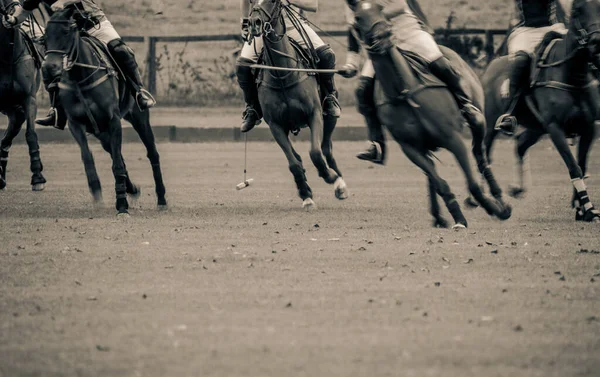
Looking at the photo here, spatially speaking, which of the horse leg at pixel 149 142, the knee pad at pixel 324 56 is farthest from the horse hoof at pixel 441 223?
the horse leg at pixel 149 142

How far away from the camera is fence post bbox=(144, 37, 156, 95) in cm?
3288

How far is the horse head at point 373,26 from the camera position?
11902mm

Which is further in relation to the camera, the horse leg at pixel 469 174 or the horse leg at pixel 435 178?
the horse leg at pixel 435 178

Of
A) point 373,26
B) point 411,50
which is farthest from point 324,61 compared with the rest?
point 373,26

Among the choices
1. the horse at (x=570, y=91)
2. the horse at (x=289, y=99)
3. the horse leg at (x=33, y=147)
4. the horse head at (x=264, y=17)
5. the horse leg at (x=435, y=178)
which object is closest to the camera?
the horse leg at (x=435, y=178)

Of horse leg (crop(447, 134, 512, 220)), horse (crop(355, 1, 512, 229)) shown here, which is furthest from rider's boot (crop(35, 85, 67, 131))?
horse leg (crop(447, 134, 512, 220))

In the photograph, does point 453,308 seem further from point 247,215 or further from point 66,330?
point 247,215

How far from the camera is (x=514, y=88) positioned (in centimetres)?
1411

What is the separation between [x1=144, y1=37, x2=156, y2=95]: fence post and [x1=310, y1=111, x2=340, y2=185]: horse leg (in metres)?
18.1

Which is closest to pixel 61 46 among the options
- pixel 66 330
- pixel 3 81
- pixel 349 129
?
pixel 3 81

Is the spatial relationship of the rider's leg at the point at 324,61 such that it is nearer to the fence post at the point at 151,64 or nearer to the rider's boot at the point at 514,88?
the rider's boot at the point at 514,88

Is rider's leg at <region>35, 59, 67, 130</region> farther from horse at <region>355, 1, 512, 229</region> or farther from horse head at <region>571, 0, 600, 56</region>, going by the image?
horse head at <region>571, 0, 600, 56</region>

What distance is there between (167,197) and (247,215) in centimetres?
268

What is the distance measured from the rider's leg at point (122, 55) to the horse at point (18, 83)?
2.38 m
